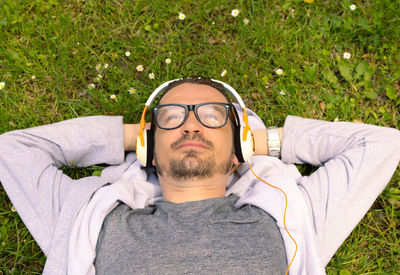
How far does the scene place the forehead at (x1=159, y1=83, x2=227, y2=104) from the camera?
127 inches

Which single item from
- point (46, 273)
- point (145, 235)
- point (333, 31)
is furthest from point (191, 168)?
point (333, 31)

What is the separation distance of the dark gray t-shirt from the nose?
0.65 metres

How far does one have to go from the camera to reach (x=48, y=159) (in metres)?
3.35

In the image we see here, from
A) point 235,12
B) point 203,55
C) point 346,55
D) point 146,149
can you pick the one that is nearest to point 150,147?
point 146,149

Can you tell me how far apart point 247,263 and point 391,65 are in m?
3.28

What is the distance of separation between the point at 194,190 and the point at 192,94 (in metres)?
0.93

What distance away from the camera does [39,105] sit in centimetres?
419

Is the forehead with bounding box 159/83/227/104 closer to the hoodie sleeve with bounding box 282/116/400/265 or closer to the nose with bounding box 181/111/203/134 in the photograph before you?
the nose with bounding box 181/111/203/134

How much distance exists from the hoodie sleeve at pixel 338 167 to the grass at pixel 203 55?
67cm

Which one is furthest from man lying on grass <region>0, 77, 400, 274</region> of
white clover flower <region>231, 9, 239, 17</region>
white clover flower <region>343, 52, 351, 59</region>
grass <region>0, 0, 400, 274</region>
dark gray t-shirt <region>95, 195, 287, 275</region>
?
white clover flower <region>231, 9, 239, 17</region>

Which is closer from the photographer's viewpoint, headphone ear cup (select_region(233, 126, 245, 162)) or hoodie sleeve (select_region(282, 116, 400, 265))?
hoodie sleeve (select_region(282, 116, 400, 265))

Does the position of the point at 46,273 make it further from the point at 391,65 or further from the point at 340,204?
the point at 391,65

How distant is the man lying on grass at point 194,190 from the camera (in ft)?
8.87

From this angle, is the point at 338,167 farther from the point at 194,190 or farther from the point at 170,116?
the point at 170,116
